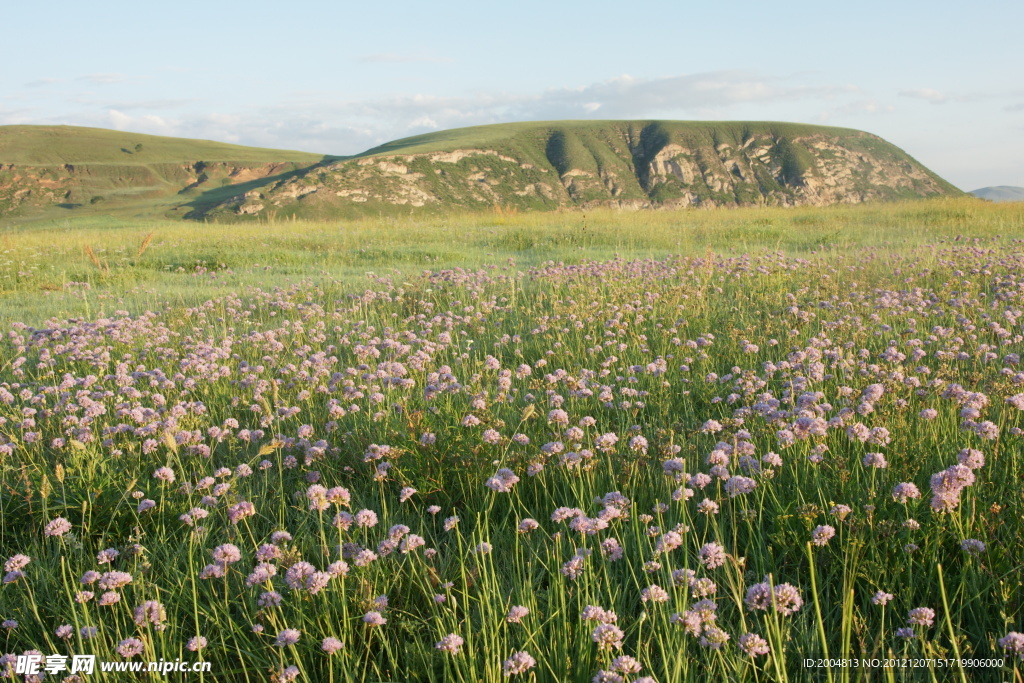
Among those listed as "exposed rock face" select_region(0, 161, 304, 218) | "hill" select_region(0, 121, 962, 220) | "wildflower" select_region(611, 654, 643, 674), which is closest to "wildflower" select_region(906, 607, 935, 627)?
"wildflower" select_region(611, 654, 643, 674)

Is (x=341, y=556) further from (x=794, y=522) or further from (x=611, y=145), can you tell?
(x=611, y=145)

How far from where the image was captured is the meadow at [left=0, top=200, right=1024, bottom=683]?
178 centimetres

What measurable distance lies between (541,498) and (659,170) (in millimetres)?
138931

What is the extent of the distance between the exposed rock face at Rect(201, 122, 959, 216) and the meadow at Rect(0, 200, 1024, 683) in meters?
99.4

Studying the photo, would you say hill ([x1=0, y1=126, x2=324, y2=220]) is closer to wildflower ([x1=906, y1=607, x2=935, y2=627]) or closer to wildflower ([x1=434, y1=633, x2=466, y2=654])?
wildflower ([x1=434, y1=633, x2=466, y2=654])

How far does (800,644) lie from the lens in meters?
1.79

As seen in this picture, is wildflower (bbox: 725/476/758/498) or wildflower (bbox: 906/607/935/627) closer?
wildflower (bbox: 906/607/935/627)

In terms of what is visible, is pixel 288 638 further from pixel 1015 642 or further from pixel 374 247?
pixel 374 247

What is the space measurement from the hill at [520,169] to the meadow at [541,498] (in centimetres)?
9335

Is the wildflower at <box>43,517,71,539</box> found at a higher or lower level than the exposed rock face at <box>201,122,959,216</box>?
lower

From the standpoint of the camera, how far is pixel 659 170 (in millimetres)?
132125

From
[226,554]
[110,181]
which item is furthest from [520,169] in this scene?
[226,554]

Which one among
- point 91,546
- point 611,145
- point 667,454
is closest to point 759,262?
point 667,454

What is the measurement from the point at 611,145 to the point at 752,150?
32.4 meters
